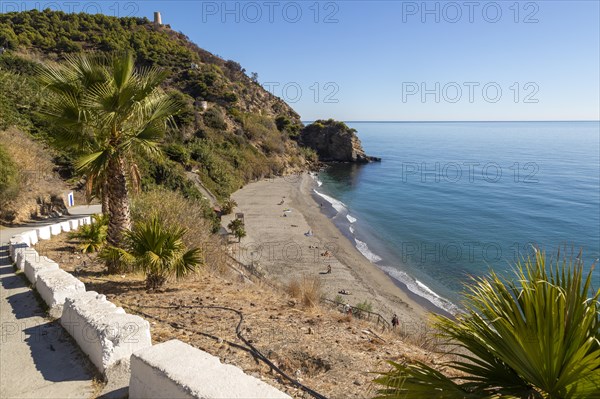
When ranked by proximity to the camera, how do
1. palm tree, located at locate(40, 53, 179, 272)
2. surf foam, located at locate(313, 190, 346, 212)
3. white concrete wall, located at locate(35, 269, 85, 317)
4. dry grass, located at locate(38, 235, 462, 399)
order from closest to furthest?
dry grass, located at locate(38, 235, 462, 399) < white concrete wall, located at locate(35, 269, 85, 317) < palm tree, located at locate(40, 53, 179, 272) < surf foam, located at locate(313, 190, 346, 212)

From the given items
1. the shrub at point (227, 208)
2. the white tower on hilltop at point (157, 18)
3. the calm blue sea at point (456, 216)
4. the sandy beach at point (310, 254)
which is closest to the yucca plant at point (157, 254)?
the sandy beach at point (310, 254)

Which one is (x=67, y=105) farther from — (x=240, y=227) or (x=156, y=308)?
(x=240, y=227)

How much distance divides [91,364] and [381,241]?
2937 centimetres

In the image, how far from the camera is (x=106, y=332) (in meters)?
4.69

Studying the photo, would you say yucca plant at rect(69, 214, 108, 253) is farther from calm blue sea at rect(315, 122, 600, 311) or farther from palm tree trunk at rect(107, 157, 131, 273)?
calm blue sea at rect(315, 122, 600, 311)

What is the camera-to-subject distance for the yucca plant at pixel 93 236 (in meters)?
11.7

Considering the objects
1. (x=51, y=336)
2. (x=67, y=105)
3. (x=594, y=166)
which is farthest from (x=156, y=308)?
(x=594, y=166)

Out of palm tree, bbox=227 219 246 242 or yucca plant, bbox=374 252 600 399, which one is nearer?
yucca plant, bbox=374 252 600 399

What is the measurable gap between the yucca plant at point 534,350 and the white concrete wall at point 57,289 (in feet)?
18.9

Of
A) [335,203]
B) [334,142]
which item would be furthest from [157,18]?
[335,203]

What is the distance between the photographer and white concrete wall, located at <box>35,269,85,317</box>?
6641 mm

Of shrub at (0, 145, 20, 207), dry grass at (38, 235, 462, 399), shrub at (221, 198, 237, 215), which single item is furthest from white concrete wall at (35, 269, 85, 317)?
shrub at (221, 198, 237, 215)

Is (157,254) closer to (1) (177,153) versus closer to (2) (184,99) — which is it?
(1) (177,153)

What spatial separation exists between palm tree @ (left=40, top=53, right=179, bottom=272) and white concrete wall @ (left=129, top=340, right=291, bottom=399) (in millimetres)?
6192
